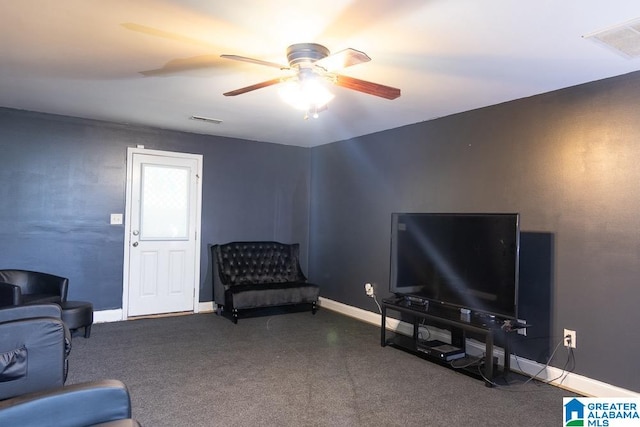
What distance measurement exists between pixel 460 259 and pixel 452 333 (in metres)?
0.83

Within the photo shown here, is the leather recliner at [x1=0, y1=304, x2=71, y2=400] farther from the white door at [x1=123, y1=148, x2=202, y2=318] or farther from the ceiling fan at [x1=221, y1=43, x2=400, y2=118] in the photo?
the white door at [x1=123, y1=148, x2=202, y2=318]

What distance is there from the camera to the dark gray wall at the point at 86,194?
4.60 m

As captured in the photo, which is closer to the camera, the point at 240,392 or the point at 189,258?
the point at 240,392

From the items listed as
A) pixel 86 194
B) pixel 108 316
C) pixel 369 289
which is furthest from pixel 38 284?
pixel 369 289

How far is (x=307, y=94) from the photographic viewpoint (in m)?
2.68

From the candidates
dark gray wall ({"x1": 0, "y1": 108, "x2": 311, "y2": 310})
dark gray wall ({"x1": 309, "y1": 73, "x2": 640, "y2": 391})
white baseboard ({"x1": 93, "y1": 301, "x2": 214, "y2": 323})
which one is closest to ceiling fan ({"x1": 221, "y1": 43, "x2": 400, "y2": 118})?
dark gray wall ({"x1": 309, "y1": 73, "x2": 640, "y2": 391})

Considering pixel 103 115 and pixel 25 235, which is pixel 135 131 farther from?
pixel 25 235

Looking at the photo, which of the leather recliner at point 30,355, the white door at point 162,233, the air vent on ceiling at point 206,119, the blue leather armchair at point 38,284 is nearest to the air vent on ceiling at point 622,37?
the leather recliner at point 30,355

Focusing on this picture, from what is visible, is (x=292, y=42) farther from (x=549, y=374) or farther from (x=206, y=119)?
(x=549, y=374)

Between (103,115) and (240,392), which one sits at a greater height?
(103,115)

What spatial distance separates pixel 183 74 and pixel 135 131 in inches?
91.7

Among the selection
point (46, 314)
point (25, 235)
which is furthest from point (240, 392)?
point (25, 235)

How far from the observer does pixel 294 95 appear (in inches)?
109

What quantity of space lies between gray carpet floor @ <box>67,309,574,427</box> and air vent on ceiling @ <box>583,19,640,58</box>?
243cm
